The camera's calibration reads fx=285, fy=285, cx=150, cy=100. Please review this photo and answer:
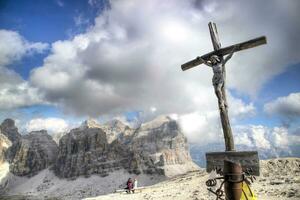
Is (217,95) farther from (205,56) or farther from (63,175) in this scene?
(63,175)

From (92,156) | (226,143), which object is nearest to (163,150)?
(92,156)

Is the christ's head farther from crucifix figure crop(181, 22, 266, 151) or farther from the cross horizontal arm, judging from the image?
the cross horizontal arm

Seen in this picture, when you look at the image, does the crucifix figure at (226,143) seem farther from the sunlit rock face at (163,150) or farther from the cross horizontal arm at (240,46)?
the sunlit rock face at (163,150)

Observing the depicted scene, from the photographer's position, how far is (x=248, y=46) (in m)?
8.02

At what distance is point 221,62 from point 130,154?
16987cm

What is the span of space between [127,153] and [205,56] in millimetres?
173321

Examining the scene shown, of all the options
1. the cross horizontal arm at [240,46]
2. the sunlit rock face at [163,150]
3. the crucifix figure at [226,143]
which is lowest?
the crucifix figure at [226,143]

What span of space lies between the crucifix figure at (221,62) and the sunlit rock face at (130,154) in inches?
6049

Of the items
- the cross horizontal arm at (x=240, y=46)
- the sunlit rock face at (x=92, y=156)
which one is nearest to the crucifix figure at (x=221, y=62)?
the cross horizontal arm at (x=240, y=46)

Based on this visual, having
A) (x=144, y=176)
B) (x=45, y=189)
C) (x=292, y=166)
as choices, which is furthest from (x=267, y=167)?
(x=45, y=189)

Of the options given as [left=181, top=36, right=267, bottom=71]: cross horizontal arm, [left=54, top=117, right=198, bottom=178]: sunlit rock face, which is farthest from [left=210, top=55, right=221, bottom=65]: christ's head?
[left=54, top=117, right=198, bottom=178]: sunlit rock face

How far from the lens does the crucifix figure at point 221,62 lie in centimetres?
717

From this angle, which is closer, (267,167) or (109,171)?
(267,167)

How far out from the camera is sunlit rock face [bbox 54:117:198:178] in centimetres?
16525
